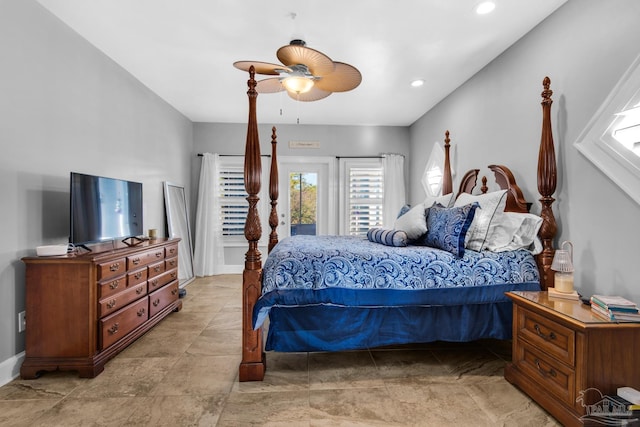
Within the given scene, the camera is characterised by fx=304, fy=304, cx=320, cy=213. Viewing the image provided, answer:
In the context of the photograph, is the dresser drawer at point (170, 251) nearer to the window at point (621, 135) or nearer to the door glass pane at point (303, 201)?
the door glass pane at point (303, 201)

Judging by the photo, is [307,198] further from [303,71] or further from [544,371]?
[544,371]

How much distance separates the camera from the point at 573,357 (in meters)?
1.53

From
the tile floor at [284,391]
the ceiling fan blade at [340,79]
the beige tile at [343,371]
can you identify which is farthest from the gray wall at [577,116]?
the beige tile at [343,371]

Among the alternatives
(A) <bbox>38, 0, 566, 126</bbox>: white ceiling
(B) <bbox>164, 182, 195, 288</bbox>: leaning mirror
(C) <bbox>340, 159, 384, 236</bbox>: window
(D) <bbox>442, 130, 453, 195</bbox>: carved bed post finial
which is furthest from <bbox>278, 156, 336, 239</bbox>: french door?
(D) <bbox>442, 130, 453, 195</bbox>: carved bed post finial

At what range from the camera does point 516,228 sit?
7.67 feet

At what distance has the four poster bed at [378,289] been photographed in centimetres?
201

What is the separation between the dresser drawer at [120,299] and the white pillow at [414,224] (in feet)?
7.85

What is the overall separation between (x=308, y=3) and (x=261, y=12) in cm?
37

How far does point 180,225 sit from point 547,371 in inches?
179

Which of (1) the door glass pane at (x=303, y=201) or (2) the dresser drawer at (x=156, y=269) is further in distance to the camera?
(1) the door glass pane at (x=303, y=201)

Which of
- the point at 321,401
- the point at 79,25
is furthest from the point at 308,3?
the point at 321,401

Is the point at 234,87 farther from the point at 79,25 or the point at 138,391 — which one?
the point at 138,391

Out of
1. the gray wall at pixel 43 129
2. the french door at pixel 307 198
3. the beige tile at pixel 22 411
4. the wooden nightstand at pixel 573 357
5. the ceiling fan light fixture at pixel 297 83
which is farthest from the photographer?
the french door at pixel 307 198

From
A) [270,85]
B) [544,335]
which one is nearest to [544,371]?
[544,335]
